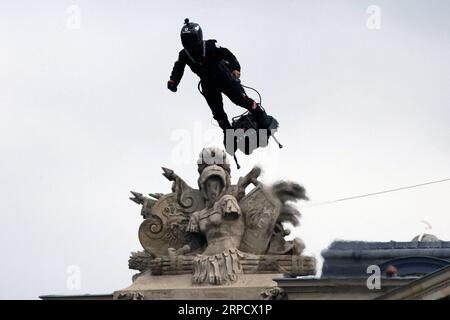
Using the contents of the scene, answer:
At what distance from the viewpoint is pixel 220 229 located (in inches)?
1783

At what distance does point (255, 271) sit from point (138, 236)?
135 inches

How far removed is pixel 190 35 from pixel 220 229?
4539mm

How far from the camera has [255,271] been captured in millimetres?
44625

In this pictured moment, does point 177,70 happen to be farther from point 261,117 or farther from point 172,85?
point 261,117

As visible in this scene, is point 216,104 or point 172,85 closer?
point 172,85

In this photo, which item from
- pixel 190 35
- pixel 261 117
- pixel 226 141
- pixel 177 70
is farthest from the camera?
pixel 226 141

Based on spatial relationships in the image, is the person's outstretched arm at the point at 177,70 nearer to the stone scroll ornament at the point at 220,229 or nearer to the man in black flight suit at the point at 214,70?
the man in black flight suit at the point at 214,70

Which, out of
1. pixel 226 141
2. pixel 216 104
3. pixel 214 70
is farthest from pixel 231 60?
pixel 226 141

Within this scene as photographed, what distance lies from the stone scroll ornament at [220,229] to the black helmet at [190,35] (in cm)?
342

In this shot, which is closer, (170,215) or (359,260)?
(170,215)

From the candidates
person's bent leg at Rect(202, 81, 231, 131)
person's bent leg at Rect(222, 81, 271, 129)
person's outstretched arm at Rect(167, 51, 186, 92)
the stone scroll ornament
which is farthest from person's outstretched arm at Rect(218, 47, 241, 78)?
the stone scroll ornament
